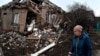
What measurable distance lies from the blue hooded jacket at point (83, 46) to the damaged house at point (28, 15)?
1928 centimetres

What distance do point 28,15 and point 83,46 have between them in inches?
851

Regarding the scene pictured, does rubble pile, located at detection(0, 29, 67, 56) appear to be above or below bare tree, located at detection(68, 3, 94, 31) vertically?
below

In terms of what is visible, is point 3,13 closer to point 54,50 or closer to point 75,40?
point 54,50

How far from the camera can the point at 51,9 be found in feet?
100

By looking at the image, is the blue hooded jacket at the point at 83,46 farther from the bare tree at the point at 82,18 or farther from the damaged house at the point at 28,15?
the bare tree at the point at 82,18

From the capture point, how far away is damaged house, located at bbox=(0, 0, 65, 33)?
27.5 metres

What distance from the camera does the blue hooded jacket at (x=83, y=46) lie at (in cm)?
736

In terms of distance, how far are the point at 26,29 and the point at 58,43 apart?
7.96 meters

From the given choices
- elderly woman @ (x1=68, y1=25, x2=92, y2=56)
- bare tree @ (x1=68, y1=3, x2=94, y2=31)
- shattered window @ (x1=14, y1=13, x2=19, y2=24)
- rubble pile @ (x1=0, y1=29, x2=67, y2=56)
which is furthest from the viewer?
shattered window @ (x1=14, y1=13, x2=19, y2=24)

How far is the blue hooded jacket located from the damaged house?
19.3 m

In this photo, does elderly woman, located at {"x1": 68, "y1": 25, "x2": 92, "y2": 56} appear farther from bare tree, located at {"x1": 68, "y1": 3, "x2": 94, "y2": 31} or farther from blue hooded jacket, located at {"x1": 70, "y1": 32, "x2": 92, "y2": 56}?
bare tree, located at {"x1": 68, "y1": 3, "x2": 94, "y2": 31}

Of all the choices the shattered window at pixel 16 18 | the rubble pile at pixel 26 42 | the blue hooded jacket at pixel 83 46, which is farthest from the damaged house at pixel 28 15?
the blue hooded jacket at pixel 83 46

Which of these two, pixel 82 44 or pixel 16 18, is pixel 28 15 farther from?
pixel 82 44

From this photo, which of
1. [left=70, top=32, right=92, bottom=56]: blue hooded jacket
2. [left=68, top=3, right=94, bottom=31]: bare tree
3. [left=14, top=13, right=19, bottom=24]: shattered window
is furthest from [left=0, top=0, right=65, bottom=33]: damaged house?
[left=70, top=32, right=92, bottom=56]: blue hooded jacket
